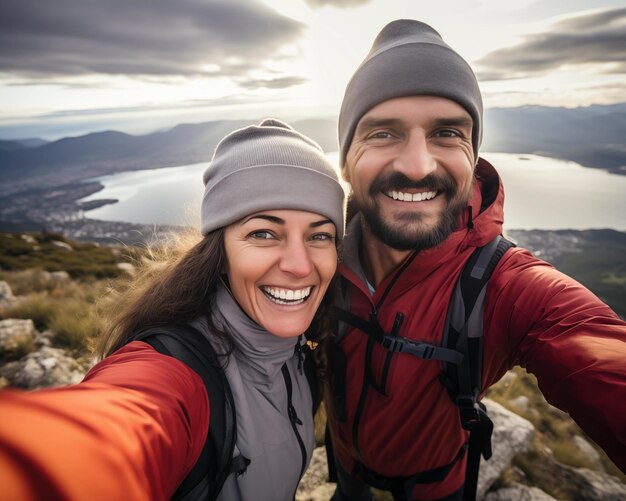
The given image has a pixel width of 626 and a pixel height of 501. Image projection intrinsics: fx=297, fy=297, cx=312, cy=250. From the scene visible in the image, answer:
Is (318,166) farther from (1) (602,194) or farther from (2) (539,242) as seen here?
(1) (602,194)

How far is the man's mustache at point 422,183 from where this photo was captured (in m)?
2.08

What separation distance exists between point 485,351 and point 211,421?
5.28 feet

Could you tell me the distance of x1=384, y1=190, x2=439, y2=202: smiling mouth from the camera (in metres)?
2.14

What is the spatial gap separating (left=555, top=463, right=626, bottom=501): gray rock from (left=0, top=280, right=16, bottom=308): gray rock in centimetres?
1167

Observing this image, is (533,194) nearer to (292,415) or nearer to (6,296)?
(292,415)

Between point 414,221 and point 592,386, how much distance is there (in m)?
1.25

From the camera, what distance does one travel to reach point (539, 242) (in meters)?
102

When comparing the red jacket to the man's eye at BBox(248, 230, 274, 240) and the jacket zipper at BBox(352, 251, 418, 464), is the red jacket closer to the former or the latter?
the jacket zipper at BBox(352, 251, 418, 464)

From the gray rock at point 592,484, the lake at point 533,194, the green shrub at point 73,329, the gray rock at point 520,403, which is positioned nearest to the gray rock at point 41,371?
the green shrub at point 73,329

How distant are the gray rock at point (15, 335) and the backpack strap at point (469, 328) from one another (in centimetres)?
622

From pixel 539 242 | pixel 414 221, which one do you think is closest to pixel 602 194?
pixel 539 242

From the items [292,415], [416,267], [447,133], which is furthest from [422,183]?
[292,415]

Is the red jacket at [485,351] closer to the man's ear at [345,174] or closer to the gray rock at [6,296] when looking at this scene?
the man's ear at [345,174]

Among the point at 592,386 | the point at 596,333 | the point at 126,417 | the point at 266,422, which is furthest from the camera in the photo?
the point at 266,422
